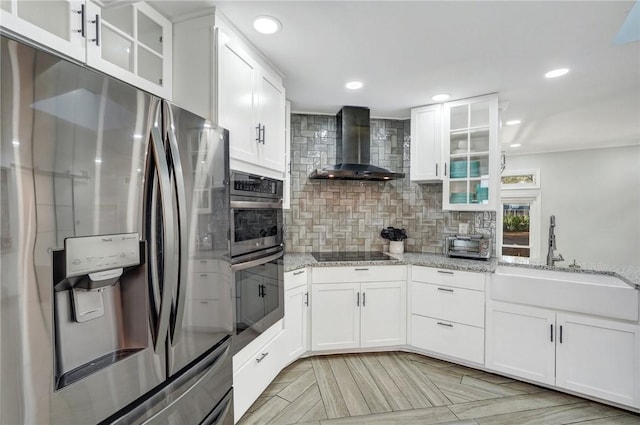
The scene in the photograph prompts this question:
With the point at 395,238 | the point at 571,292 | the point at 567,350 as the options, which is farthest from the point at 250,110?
the point at 567,350

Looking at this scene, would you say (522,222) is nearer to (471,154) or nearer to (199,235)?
(471,154)

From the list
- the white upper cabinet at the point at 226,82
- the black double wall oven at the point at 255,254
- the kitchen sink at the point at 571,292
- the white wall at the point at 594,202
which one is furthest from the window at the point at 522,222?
the white upper cabinet at the point at 226,82

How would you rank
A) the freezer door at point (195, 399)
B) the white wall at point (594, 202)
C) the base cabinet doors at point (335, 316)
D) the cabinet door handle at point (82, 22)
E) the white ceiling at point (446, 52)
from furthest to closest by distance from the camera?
the white wall at point (594, 202) → the base cabinet doors at point (335, 316) → the white ceiling at point (446, 52) → the cabinet door handle at point (82, 22) → the freezer door at point (195, 399)

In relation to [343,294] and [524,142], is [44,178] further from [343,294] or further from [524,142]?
[524,142]

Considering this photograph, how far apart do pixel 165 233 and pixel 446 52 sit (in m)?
2.07

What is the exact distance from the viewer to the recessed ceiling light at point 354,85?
252 cm

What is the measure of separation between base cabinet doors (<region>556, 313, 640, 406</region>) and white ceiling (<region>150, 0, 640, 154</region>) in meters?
1.86

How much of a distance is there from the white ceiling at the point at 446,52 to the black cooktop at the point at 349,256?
154 centimetres

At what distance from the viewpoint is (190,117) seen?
3.99ft

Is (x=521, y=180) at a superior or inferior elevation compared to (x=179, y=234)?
superior

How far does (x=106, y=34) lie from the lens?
138 centimetres

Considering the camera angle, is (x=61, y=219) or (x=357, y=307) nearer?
(x=61, y=219)

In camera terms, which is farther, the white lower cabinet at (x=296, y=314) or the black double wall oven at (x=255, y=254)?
the white lower cabinet at (x=296, y=314)

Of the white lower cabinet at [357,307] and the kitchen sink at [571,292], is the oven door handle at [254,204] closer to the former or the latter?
the white lower cabinet at [357,307]
